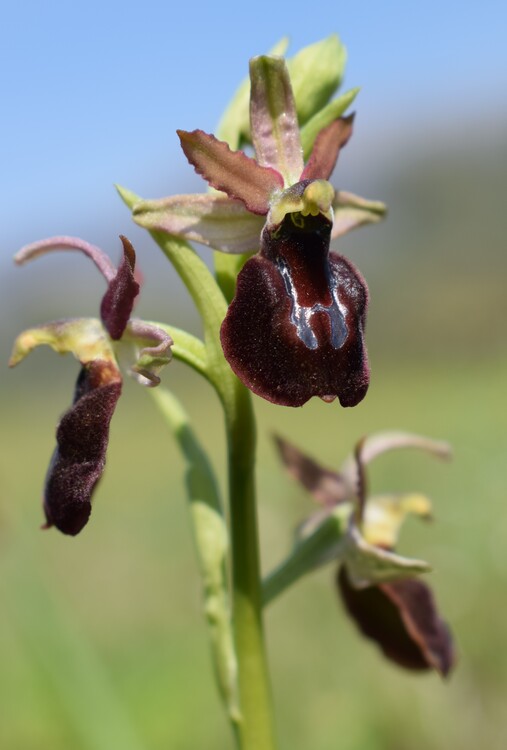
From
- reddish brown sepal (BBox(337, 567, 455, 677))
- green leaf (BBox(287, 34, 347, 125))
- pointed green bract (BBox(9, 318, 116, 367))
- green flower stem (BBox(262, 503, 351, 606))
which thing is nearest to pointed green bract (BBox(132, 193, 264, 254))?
pointed green bract (BBox(9, 318, 116, 367))

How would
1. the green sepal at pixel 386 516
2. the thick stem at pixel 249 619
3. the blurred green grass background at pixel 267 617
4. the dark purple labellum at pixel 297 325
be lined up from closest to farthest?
the dark purple labellum at pixel 297 325, the thick stem at pixel 249 619, the green sepal at pixel 386 516, the blurred green grass background at pixel 267 617

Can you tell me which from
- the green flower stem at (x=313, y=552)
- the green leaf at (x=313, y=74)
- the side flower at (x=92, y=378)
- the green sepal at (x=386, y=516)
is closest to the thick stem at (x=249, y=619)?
the green flower stem at (x=313, y=552)

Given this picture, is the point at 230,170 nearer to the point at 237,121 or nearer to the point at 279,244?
the point at 279,244

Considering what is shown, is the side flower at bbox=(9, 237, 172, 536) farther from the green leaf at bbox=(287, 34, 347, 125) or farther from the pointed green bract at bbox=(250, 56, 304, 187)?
the green leaf at bbox=(287, 34, 347, 125)

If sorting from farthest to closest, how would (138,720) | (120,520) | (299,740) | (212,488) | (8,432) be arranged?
(8,432)
(120,520)
(138,720)
(299,740)
(212,488)

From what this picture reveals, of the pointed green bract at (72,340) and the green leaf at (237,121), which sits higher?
the green leaf at (237,121)

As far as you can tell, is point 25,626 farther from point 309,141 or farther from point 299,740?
point 309,141

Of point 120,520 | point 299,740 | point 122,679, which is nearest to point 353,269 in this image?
point 299,740

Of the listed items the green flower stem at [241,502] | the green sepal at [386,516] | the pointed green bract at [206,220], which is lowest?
the green sepal at [386,516]

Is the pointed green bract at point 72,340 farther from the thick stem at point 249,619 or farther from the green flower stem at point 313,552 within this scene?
the green flower stem at point 313,552
